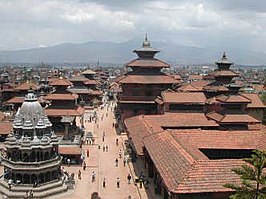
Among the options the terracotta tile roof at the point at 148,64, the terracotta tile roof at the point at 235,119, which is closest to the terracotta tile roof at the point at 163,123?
the terracotta tile roof at the point at 235,119

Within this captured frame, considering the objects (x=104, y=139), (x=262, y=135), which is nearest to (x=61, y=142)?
(x=104, y=139)

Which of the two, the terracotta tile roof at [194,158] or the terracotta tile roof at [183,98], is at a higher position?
the terracotta tile roof at [183,98]

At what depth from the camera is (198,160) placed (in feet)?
88.9

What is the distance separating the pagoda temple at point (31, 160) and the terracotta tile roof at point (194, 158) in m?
8.47

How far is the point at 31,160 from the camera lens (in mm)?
37781

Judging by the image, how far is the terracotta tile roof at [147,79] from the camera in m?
62.4

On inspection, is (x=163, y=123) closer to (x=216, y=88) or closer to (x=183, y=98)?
(x=183, y=98)

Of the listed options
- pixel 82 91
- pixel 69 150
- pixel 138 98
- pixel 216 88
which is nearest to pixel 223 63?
pixel 216 88

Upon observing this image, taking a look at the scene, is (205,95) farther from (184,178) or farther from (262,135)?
(184,178)

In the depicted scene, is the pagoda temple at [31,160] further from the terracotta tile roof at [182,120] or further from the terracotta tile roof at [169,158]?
the terracotta tile roof at [182,120]

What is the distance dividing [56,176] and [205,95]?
1057 inches

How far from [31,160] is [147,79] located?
28737mm

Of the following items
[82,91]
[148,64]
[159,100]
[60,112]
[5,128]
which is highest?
[148,64]

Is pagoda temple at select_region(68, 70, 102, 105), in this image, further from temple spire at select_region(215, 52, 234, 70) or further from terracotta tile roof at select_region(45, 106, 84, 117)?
temple spire at select_region(215, 52, 234, 70)
